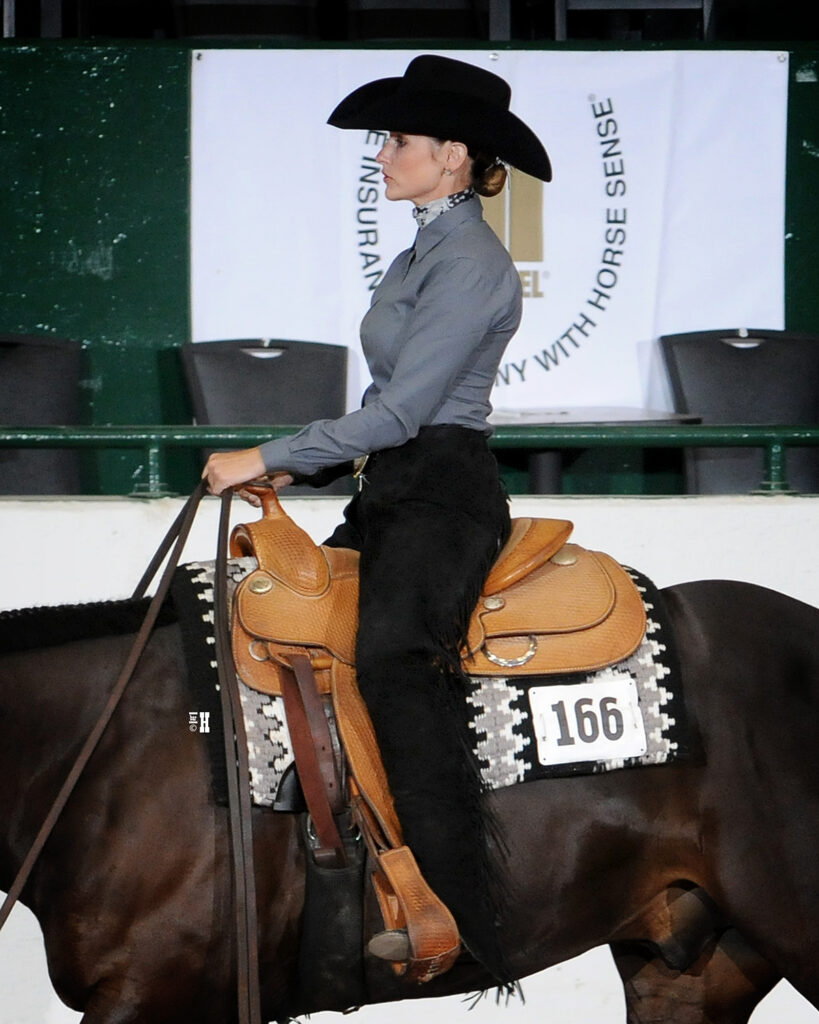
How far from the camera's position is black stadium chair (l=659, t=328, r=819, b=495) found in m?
5.42

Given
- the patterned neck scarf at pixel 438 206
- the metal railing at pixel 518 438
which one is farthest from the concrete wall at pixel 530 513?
the patterned neck scarf at pixel 438 206

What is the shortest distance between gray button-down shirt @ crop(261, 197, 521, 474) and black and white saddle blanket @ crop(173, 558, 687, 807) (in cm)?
35

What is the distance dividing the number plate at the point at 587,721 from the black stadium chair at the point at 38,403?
3062mm

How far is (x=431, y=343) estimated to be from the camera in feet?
8.54

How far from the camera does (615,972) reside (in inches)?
161

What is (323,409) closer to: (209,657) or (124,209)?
(124,209)

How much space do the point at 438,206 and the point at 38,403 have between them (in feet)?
9.80

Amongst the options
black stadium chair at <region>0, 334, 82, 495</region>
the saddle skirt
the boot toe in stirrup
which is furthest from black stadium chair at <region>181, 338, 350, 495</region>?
the boot toe in stirrup

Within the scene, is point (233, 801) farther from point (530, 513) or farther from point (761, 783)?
point (530, 513)

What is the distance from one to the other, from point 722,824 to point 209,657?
1.08m

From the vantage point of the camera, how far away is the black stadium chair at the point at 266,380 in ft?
17.6

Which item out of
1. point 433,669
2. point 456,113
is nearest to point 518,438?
point 456,113

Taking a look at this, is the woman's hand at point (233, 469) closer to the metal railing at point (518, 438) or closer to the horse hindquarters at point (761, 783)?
the horse hindquarters at point (761, 783)

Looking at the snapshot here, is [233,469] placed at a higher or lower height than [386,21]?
lower
